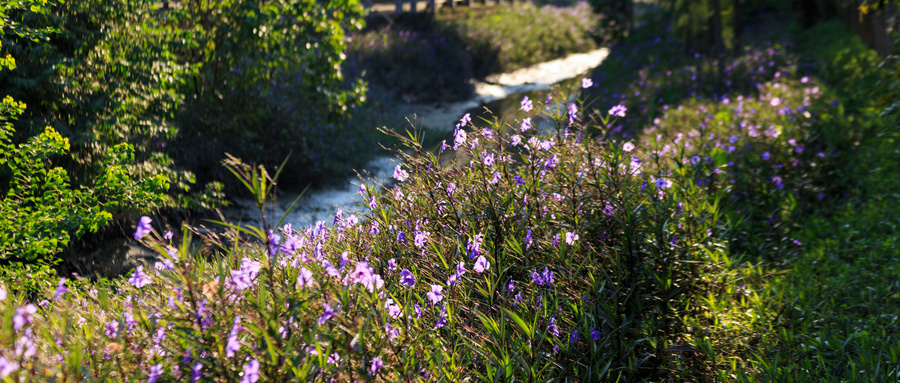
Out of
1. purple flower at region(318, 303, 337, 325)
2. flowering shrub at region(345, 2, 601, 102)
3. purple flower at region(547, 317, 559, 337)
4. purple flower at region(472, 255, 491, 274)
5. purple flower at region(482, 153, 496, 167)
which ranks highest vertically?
purple flower at region(318, 303, 337, 325)

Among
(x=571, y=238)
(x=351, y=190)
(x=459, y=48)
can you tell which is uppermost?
(x=571, y=238)

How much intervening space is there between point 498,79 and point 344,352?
587 inches

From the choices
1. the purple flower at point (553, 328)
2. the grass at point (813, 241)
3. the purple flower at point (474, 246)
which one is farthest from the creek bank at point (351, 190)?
the grass at point (813, 241)

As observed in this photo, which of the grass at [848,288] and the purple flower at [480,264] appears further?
the grass at [848,288]

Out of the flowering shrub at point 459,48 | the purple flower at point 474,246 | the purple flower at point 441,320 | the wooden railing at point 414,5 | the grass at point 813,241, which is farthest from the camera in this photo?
the wooden railing at point 414,5

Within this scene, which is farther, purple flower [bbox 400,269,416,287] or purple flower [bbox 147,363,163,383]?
purple flower [bbox 400,269,416,287]

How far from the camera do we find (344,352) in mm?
1807

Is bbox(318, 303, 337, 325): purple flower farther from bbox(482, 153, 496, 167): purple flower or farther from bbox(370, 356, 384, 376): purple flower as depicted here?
bbox(482, 153, 496, 167): purple flower

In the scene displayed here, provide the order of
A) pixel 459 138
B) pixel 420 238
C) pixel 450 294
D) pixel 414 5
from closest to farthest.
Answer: pixel 450 294 → pixel 420 238 → pixel 459 138 → pixel 414 5

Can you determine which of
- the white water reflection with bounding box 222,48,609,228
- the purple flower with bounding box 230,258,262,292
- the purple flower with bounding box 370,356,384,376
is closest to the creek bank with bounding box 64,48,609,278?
the white water reflection with bounding box 222,48,609,228

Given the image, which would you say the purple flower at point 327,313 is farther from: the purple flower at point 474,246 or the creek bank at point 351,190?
the purple flower at point 474,246

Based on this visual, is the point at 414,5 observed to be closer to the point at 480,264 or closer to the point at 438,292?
the point at 480,264

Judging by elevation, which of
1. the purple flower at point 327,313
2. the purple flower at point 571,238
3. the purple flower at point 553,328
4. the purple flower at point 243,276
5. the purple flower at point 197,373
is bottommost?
the purple flower at point 553,328

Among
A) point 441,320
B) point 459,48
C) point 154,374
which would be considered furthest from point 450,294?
point 459,48
